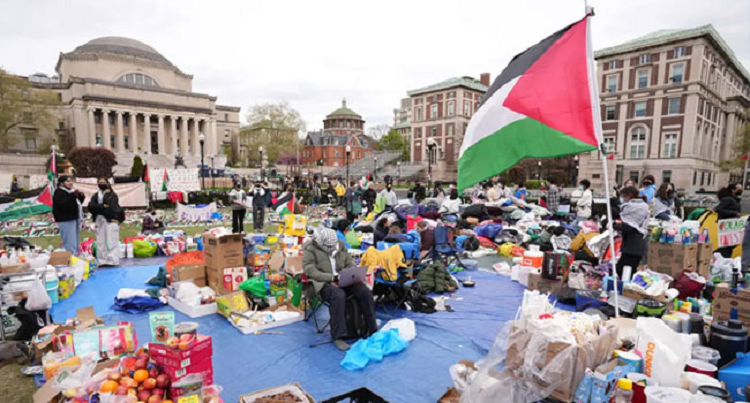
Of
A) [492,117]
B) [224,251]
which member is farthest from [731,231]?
[224,251]

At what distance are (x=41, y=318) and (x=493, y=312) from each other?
19.6 feet

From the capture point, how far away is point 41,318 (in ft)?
15.6

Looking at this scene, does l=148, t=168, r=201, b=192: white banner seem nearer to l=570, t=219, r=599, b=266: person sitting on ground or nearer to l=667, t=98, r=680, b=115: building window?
l=570, t=219, r=599, b=266: person sitting on ground

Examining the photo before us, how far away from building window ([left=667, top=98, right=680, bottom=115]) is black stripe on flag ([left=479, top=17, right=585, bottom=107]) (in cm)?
4360

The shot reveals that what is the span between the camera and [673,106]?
3697 centimetres

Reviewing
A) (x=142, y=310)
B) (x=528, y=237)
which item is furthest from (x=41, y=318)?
(x=528, y=237)

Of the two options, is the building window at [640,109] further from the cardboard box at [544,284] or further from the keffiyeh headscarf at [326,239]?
the keffiyeh headscarf at [326,239]

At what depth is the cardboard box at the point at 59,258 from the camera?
21.1ft

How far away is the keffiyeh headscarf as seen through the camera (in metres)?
4.83

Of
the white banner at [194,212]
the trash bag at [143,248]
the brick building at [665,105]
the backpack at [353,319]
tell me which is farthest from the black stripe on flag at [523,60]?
the brick building at [665,105]

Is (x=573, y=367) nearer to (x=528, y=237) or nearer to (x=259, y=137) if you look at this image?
(x=528, y=237)

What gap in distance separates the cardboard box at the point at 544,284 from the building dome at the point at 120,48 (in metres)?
68.4

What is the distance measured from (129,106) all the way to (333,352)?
57800 millimetres

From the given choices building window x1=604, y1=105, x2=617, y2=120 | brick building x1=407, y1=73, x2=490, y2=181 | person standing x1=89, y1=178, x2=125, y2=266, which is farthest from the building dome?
building window x1=604, y1=105, x2=617, y2=120
